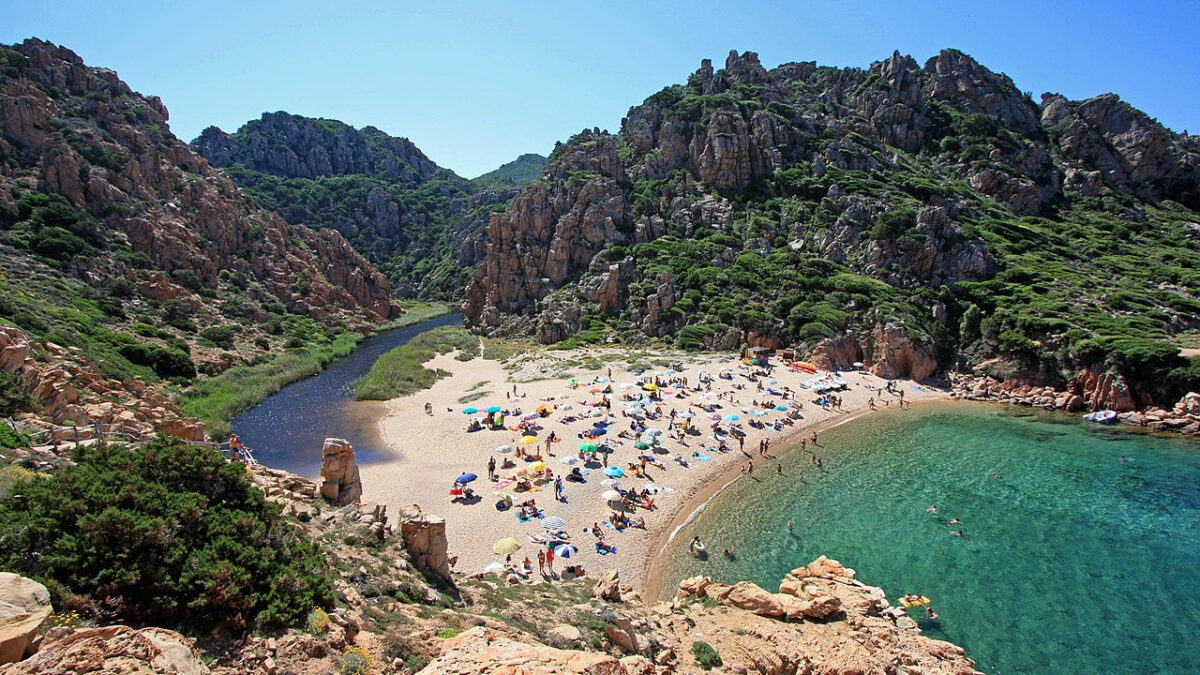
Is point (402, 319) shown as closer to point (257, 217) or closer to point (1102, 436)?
point (257, 217)

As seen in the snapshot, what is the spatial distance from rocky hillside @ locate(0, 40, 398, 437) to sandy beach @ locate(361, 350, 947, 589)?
1395cm

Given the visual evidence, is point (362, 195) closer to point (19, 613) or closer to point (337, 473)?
point (337, 473)

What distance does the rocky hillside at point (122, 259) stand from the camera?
33.2 meters

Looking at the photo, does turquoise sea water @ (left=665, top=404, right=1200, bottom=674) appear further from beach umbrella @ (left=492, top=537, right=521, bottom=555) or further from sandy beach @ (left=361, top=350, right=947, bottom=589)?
beach umbrella @ (left=492, top=537, right=521, bottom=555)

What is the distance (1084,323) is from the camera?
4478 cm

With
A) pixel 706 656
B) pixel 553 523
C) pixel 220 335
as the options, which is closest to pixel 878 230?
pixel 553 523

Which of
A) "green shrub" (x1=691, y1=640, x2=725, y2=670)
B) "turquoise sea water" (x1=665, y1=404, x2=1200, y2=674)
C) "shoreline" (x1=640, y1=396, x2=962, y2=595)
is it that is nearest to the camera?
"green shrub" (x1=691, y1=640, x2=725, y2=670)

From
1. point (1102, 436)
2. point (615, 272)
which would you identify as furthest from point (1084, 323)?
point (615, 272)

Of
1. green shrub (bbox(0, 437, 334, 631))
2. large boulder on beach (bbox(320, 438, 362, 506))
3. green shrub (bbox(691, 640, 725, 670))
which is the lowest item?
green shrub (bbox(691, 640, 725, 670))

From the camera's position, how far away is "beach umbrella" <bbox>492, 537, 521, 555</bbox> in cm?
2150

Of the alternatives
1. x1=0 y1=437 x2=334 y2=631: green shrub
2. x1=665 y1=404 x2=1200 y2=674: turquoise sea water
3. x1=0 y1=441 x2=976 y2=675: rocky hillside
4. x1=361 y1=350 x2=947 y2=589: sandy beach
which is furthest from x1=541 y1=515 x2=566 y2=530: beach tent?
x1=0 y1=437 x2=334 y2=631: green shrub

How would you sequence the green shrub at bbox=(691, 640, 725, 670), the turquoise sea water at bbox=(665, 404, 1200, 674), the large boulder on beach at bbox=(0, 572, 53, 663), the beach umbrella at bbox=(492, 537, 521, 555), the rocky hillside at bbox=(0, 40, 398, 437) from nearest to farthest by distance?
the large boulder on beach at bbox=(0, 572, 53, 663) < the green shrub at bbox=(691, 640, 725, 670) < the turquoise sea water at bbox=(665, 404, 1200, 674) < the beach umbrella at bbox=(492, 537, 521, 555) < the rocky hillside at bbox=(0, 40, 398, 437)

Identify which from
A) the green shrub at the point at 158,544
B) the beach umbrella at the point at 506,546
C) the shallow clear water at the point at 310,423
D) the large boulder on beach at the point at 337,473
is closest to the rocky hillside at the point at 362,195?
the shallow clear water at the point at 310,423

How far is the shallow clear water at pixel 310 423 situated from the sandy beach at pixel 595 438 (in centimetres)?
175
